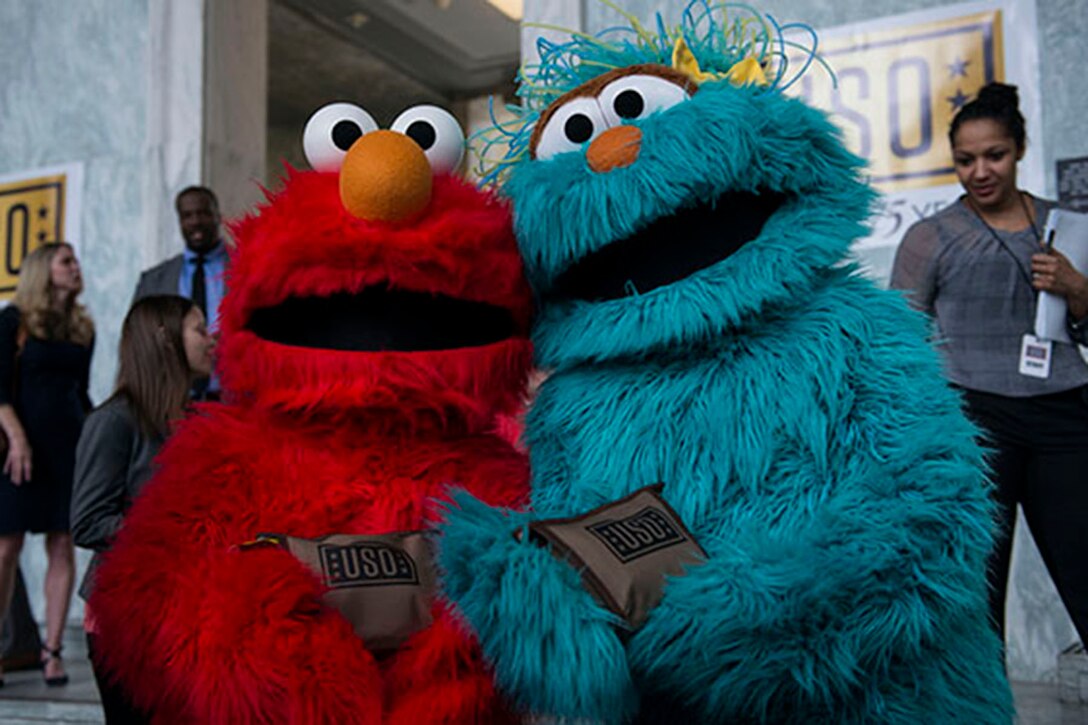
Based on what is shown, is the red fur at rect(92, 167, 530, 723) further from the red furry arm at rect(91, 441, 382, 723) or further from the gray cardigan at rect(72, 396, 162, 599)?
the gray cardigan at rect(72, 396, 162, 599)

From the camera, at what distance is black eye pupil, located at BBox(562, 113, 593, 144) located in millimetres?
1364

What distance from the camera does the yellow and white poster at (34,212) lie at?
15.9 feet

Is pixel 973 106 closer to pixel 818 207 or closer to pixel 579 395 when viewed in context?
pixel 818 207

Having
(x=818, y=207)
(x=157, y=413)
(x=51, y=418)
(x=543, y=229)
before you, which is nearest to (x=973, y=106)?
(x=818, y=207)

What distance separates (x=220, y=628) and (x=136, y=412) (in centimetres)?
125

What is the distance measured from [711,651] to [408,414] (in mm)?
530

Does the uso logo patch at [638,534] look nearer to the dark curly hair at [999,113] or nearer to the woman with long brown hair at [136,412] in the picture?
the woman with long brown hair at [136,412]

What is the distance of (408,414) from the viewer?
1372 millimetres

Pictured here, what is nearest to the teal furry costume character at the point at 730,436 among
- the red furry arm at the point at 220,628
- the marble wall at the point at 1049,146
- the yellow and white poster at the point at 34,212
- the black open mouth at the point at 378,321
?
the black open mouth at the point at 378,321

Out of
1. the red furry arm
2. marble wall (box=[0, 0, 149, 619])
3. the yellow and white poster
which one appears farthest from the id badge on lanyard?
the yellow and white poster

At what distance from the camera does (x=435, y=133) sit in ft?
4.91

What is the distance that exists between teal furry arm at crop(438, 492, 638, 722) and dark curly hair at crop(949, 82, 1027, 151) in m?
1.79

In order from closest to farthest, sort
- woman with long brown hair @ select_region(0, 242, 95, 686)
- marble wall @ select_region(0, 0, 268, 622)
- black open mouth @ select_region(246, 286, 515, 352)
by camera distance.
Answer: black open mouth @ select_region(246, 286, 515, 352), woman with long brown hair @ select_region(0, 242, 95, 686), marble wall @ select_region(0, 0, 268, 622)

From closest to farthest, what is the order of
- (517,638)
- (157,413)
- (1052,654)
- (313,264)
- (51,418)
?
(517,638)
(313,264)
(157,413)
(1052,654)
(51,418)
